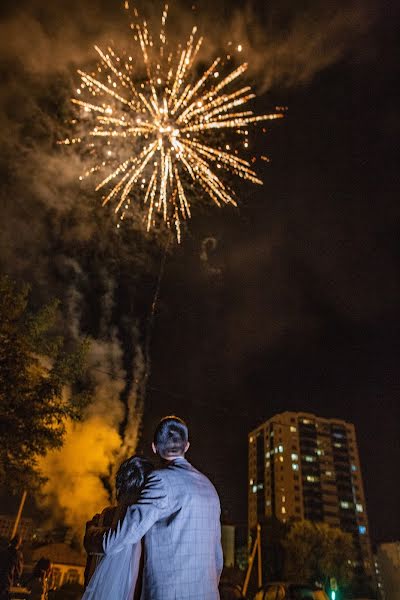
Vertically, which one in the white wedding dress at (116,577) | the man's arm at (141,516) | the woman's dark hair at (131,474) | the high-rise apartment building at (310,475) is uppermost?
the high-rise apartment building at (310,475)

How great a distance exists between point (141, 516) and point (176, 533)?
0.73ft

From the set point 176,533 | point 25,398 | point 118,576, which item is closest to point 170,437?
point 176,533

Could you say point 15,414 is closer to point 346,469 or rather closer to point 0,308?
point 0,308

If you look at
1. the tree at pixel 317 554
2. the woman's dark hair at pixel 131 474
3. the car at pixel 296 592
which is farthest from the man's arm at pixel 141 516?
the tree at pixel 317 554

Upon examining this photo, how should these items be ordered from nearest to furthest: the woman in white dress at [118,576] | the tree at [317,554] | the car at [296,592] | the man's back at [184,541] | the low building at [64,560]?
the man's back at [184,541] → the woman in white dress at [118,576] → the car at [296,592] → the low building at [64,560] → the tree at [317,554]

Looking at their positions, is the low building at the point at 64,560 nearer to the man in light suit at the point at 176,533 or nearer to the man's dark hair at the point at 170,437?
the man's dark hair at the point at 170,437

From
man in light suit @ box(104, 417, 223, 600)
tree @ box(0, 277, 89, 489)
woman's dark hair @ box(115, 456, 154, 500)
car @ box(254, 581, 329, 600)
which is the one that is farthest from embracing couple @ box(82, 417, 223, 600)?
tree @ box(0, 277, 89, 489)

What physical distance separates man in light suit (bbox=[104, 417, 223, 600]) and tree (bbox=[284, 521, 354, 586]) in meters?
48.6

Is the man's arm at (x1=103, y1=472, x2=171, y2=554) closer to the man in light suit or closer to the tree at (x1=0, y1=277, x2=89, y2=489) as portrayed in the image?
the man in light suit

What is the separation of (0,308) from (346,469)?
366 feet

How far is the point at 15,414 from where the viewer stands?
45.9 feet

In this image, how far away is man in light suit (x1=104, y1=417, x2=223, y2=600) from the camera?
6.49 ft

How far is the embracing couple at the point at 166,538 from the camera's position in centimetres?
200

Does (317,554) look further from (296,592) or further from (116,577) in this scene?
(116,577)
